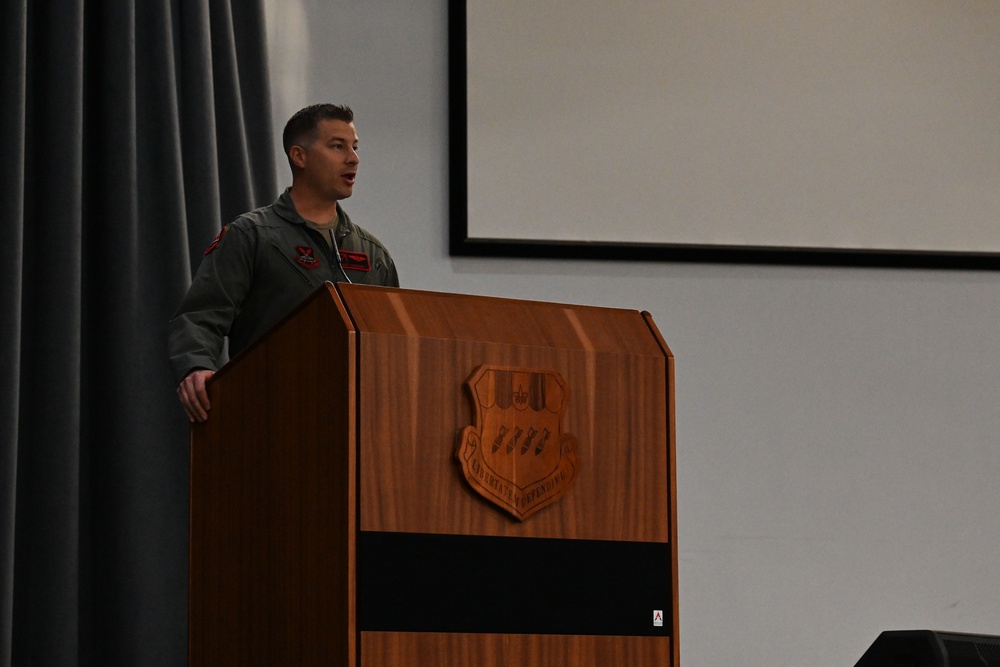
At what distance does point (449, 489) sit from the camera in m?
1.41

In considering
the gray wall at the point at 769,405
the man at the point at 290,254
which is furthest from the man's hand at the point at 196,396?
the gray wall at the point at 769,405

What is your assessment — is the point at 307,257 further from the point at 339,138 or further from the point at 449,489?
the point at 449,489

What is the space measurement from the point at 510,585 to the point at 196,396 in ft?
1.97

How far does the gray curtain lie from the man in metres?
0.63

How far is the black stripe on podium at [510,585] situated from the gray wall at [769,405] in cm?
150

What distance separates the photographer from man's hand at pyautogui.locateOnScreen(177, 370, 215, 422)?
177 cm

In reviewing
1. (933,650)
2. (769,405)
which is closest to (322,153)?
(933,650)

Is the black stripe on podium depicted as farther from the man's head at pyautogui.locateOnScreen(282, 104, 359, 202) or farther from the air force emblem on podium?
the man's head at pyautogui.locateOnScreen(282, 104, 359, 202)

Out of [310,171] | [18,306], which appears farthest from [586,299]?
[18,306]

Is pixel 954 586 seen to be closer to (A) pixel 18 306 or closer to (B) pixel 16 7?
(A) pixel 18 306

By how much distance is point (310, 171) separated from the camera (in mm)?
2090

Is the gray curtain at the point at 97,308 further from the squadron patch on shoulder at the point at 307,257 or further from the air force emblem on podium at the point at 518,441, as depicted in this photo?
the air force emblem on podium at the point at 518,441

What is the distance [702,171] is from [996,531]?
116 cm

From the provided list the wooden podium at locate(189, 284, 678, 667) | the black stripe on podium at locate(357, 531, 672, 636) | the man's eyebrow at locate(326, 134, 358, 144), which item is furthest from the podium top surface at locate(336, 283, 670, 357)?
the man's eyebrow at locate(326, 134, 358, 144)
